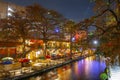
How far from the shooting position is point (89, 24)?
730 cm

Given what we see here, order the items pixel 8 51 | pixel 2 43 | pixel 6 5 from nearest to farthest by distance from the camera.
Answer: pixel 2 43
pixel 8 51
pixel 6 5

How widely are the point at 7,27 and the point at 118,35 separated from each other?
28.9 m

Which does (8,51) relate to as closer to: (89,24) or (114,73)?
(114,73)

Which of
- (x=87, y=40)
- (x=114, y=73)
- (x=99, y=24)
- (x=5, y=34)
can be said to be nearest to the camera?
(x=87, y=40)

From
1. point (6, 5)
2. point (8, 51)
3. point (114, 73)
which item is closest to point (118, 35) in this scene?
point (114, 73)

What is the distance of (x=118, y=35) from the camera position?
24.7 feet

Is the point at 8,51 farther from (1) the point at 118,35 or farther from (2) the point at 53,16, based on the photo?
(1) the point at 118,35

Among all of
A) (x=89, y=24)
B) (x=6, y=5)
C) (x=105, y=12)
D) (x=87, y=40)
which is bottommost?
(x=87, y=40)

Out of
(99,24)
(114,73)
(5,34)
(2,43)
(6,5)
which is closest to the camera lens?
(99,24)

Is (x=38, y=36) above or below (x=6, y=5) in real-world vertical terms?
below

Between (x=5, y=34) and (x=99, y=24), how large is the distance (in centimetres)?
2797

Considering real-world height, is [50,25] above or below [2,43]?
above

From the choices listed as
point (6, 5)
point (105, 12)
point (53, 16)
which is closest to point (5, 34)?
point (53, 16)

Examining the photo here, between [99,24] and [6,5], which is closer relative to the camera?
[99,24]
